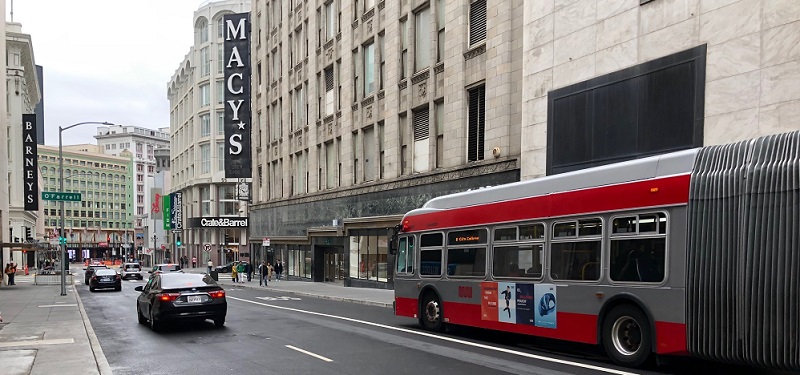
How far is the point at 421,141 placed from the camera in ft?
99.7

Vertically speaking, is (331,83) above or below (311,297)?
above

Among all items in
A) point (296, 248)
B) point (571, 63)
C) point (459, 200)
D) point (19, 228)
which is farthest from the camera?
point (19, 228)

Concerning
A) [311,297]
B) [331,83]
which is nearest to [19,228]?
[331,83]

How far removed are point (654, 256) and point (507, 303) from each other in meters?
3.69

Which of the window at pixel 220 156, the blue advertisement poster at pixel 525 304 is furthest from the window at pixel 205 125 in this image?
the blue advertisement poster at pixel 525 304

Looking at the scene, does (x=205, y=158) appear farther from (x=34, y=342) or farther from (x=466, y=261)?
(x=466, y=261)

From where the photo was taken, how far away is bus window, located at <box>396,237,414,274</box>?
16.4 metres

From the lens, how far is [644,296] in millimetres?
9617

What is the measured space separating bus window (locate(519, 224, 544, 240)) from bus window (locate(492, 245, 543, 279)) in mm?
167

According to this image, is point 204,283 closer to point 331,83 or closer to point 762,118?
point 762,118

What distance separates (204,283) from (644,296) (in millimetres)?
11216

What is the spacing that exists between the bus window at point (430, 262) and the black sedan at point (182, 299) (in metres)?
5.25

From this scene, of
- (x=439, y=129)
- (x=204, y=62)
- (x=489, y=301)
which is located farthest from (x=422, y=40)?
(x=204, y=62)

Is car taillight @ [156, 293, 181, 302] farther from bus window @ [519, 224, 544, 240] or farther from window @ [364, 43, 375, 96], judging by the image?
window @ [364, 43, 375, 96]
